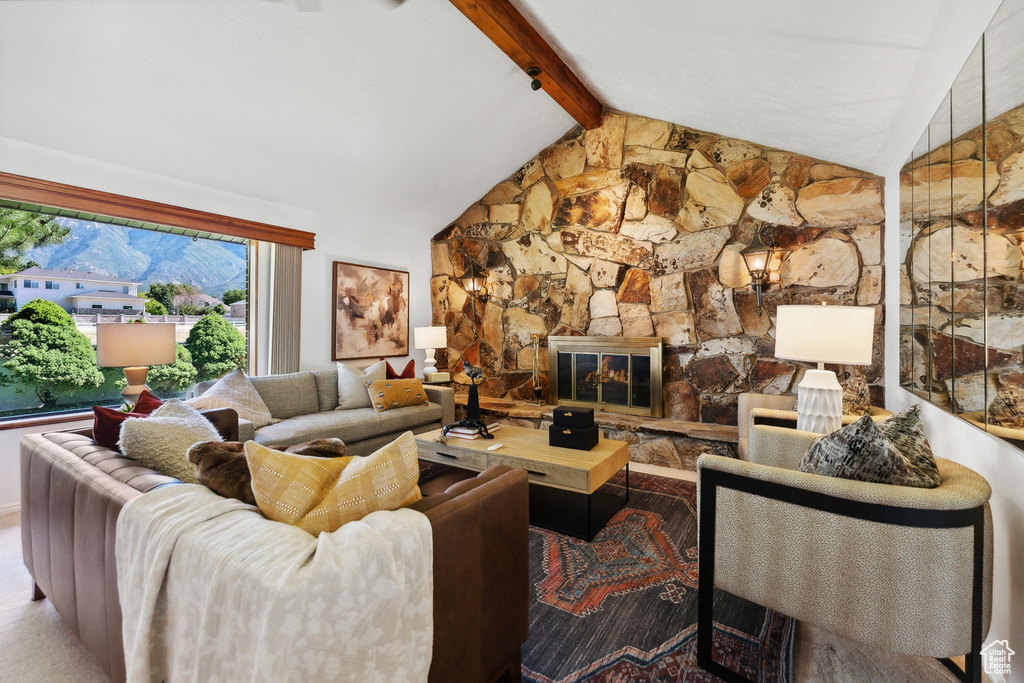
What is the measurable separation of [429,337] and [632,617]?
3761mm

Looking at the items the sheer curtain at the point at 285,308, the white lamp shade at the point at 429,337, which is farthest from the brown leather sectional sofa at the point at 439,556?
the white lamp shade at the point at 429,337

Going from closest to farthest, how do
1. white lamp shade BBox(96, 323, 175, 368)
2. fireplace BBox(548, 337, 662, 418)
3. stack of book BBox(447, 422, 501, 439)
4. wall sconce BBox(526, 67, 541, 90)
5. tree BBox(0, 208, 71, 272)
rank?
1. white lamp shade BBox(96, 323, 175, 368)
2. tree BBox(0, 208, 71, 272)
3. stack of book BBox(447, 422, 501, 439)
4. wall sconce BBox(526, 67, 541, 90)
5. fireplace BBox(548, 337, 662, 418)

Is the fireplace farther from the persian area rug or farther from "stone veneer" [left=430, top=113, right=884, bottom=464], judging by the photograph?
the persian area rug

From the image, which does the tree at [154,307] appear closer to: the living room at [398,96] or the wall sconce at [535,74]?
the living room at [398,96]

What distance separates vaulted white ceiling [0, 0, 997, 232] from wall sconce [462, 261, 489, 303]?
5.03 ft

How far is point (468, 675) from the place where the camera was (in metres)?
1.25

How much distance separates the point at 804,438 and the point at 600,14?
106 inches

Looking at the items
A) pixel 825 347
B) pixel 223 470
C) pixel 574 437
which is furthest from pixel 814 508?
pixel 223 470

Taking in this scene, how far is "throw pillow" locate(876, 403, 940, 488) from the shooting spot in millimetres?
1340

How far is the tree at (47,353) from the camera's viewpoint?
9.84 ft

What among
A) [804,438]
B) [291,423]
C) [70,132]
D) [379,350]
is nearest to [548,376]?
[379,350]

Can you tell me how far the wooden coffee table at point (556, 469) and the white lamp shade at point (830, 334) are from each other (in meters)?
1.17

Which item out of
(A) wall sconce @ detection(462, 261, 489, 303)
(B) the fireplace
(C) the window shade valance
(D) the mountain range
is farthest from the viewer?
(A) wall sconce @ detection(462, 261, 489, 303)

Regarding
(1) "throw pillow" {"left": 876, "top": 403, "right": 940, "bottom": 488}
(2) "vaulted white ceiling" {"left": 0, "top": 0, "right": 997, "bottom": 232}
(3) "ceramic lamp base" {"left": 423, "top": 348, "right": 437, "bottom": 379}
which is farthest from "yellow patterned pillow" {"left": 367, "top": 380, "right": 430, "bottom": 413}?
(1) "throw pillow" {"left": 876, "top": 403, "right": 940, "bottom": 488}
